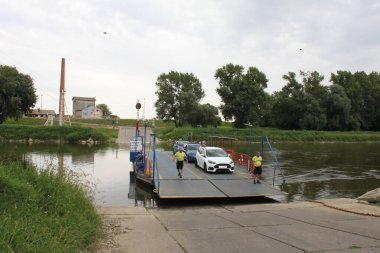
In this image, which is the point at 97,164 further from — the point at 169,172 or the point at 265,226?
the point at 265,226

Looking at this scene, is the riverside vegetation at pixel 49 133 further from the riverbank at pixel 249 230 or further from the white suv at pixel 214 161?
the riverbank at pixel 249 230

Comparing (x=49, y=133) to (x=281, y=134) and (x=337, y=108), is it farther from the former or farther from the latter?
(x=337, y=108)

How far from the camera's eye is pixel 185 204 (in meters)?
17.7

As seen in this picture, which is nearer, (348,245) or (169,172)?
(348,245)

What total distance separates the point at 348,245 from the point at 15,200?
7.51 metres

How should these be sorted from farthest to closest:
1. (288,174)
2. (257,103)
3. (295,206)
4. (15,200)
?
1. (257,103)
2. (288,174)
3. (295,206)
4. (15,200)

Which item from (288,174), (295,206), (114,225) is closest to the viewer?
(114,225)

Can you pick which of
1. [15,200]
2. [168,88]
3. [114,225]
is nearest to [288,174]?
[114,225]

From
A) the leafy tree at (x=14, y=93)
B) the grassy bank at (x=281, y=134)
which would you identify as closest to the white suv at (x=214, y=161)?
the grassy bank at (x=281, y=134)

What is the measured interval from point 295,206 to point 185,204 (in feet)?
16.1

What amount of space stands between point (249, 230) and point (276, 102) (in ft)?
280

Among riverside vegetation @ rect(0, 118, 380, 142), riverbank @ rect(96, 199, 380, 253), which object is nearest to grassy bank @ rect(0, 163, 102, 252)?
riverbank @ rect(96, 199, 380, 253)

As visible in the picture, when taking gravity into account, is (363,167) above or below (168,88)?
below

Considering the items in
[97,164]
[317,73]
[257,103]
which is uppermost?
[317,73]
